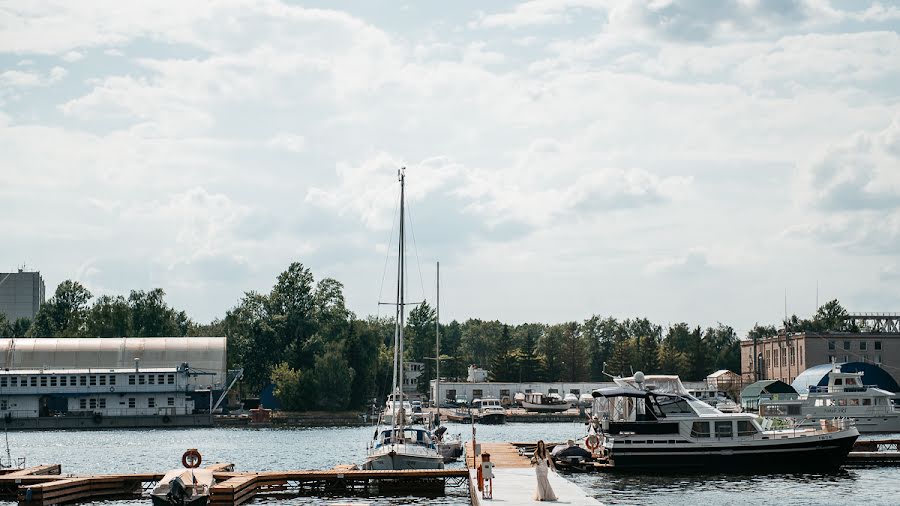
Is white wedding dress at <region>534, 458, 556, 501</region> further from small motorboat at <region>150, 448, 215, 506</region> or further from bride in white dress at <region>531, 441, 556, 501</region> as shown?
small motorboat at <region>150, 448, 215, 506</region>

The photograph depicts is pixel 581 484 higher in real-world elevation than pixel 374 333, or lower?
lower

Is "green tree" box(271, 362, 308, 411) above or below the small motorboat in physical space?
above

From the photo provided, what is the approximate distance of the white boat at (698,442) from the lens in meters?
59.8

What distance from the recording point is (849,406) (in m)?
102

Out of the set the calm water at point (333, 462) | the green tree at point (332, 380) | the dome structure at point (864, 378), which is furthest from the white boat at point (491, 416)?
the dome structure at point (864, 378)

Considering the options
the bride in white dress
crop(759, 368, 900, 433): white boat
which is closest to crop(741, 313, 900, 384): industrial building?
crop(759, 368, 900, 433): white boat

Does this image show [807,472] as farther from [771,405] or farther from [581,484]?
[771,405]

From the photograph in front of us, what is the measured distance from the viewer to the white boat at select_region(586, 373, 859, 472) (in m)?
59.8

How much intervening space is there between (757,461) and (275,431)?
264ft

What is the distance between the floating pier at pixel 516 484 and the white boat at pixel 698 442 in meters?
5.30

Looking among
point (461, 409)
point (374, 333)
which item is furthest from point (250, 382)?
point (461, 409)

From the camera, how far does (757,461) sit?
59812 millimetres

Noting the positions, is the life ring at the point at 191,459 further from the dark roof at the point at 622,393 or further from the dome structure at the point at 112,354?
the dome structure at the point at 112,354

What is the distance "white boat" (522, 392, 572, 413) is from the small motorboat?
12076cm
